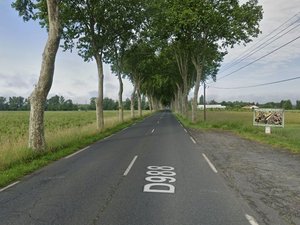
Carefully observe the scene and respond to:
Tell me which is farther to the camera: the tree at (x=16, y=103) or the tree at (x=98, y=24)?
the tree at (x=16, y=103)

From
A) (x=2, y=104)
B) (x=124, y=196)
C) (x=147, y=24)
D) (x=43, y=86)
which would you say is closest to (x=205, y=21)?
(x=147, y=24)

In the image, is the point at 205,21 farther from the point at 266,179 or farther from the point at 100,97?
the point at 266,179

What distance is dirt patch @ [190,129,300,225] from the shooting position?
20.6 feet

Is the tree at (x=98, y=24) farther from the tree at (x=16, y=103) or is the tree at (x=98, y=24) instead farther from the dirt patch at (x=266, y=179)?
the tree at (x=16, y=103)

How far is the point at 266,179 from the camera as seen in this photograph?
30.1 feet

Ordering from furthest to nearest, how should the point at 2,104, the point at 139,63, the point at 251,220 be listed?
the point at 2,104 → the point at 139,63 → the point at 251,220

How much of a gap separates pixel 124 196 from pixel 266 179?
4.15m

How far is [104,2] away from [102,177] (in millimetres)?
19056

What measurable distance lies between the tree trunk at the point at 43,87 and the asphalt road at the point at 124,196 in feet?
8.60

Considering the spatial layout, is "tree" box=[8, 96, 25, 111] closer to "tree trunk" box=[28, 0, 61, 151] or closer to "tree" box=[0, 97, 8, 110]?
"tree" box=[0, 97, 8, 110]

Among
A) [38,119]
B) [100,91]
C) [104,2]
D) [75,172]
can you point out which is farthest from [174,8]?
[75,172]

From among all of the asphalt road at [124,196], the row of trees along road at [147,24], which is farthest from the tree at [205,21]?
the asphalt road at [124,196]

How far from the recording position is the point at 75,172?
32.5ft

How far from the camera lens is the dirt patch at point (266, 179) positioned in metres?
6.27
